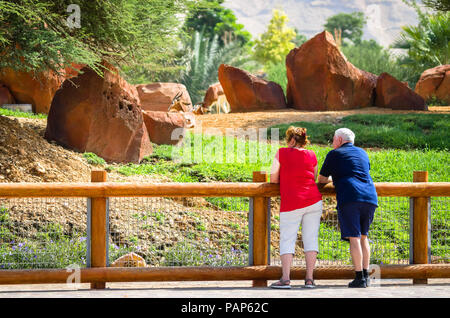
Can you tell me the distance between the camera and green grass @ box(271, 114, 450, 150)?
615 inches

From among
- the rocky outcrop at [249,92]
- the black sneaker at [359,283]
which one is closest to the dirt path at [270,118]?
the rocky outcrop at [249,92]

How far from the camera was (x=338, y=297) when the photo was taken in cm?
572

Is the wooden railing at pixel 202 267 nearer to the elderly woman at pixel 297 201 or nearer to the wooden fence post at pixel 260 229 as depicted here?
the wooden fence post at pixel 260 229

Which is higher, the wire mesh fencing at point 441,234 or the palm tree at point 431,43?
the palm tree at point 431,43

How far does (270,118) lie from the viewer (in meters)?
19.4

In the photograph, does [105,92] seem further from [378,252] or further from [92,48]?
[378,252]

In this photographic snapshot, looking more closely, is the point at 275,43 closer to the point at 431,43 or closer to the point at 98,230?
the point at 431,43

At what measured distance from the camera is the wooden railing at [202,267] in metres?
6.31

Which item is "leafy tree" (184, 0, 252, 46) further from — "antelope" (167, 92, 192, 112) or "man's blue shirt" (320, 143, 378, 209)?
"man's blue shirt" (320, 143, 378, 209)

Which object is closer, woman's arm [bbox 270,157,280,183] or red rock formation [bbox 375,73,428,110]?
woman's arm [bbox 270,157,280,183]

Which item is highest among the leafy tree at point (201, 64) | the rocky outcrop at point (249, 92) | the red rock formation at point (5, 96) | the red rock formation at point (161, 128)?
the leafy tree at point (201, 64)

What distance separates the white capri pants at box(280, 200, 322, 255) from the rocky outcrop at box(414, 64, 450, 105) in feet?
64.7

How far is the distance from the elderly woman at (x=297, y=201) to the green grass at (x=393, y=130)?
31.4 ft

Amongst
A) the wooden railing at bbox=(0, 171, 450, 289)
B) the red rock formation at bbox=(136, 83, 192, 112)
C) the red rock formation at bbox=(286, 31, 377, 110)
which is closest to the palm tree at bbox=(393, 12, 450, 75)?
the red rock formation at bbox=(286, 31, 377, 110)
